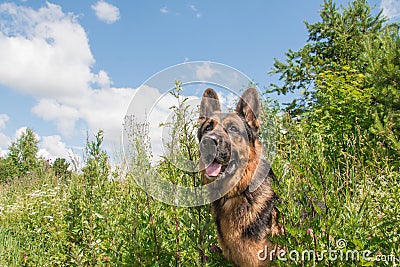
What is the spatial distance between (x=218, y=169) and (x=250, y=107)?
32.1 inches

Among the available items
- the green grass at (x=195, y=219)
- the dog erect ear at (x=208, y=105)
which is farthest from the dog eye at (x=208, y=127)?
the green grass at (x=195, y=219)

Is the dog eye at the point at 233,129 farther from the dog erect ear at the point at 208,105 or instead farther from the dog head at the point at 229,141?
the dog erect ear at the point at 208,105

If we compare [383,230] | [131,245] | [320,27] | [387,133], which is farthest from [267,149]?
[320,27]

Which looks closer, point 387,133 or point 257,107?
point 257,107

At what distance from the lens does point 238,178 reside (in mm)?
3801

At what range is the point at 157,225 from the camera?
11.5 ft

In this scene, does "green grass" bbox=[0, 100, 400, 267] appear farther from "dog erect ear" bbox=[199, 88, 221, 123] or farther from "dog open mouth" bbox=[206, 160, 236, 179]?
"dog erect ear" bbox=[199, 88, 221, 123]

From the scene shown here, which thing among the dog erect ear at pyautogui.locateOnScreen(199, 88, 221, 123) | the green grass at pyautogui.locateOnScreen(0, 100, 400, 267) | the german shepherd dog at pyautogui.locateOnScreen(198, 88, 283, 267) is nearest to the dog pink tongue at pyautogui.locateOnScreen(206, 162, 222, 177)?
the german shepherd dog at pyautogui.locateOnScreen(198, 88, 283, 267)

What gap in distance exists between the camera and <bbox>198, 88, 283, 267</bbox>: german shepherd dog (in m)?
3.52

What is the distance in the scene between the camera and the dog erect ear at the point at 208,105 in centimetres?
390

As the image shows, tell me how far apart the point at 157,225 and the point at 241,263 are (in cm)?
97

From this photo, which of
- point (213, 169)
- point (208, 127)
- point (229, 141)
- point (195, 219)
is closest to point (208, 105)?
point (208, 127)

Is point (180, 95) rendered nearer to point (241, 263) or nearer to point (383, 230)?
point (241, 263)

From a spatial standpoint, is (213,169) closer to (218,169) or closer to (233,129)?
(218,169)
